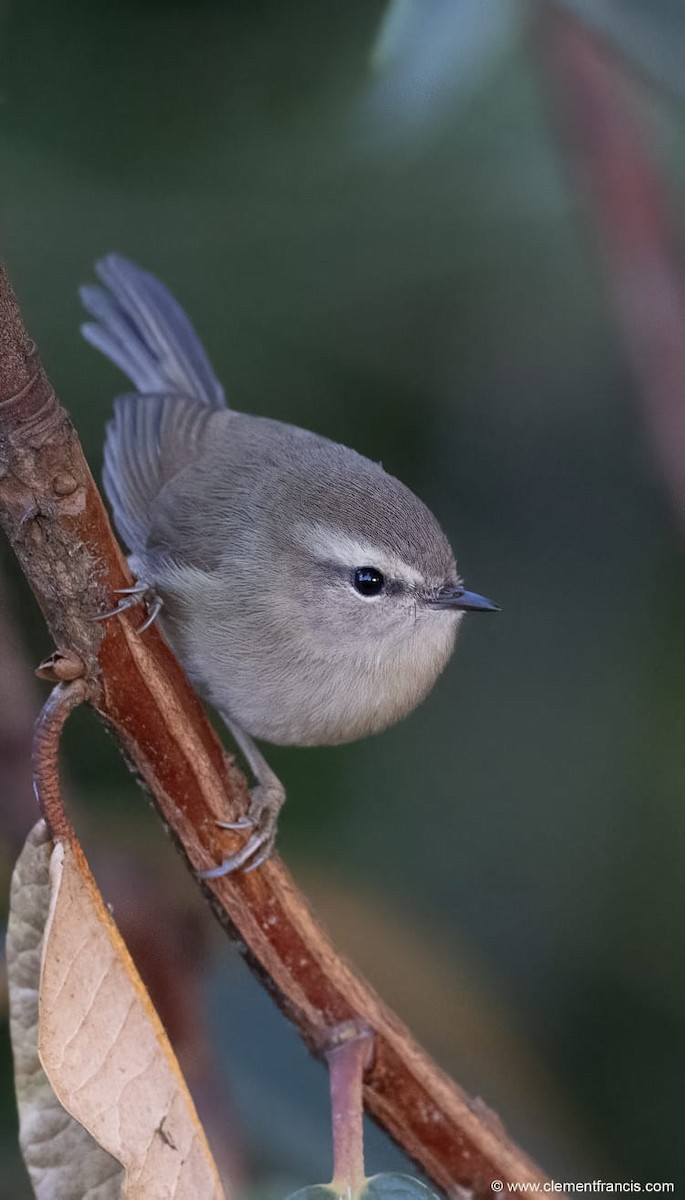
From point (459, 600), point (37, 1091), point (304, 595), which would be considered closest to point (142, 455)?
point (304, 595)

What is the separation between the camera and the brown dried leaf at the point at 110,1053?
1.48 m

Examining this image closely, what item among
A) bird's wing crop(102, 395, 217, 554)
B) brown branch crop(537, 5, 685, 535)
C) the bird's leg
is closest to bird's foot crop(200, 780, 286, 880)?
the bird's leg

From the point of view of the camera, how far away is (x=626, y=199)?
2898 mm

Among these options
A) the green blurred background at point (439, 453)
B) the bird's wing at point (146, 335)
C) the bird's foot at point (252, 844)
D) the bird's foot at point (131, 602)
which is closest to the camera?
the bird's foot at point (131, 602)

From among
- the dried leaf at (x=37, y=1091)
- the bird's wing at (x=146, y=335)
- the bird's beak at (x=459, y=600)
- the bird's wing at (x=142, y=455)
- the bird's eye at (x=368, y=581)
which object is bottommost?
the dried leaf at (x=37, y=1091)

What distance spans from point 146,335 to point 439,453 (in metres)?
0.88

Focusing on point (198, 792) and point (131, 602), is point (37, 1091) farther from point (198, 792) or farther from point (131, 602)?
point (131, 602)

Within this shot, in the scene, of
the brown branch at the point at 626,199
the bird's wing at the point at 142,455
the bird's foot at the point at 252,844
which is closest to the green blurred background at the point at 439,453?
the brown branch at the point at 626,199

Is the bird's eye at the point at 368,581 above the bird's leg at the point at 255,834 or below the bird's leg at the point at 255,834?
above

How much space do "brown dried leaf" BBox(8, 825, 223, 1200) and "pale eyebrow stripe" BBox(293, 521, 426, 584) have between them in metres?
1.00

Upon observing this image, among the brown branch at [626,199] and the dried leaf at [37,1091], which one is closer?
the dried leaf at [37,1091]

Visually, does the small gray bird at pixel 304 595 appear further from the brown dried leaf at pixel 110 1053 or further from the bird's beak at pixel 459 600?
the brown dried leaf at pixel 110 1053

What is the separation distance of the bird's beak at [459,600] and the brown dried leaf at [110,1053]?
102cm

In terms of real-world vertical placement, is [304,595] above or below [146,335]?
below
